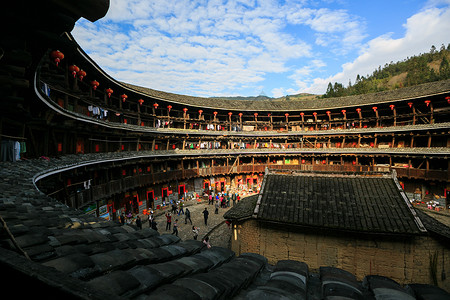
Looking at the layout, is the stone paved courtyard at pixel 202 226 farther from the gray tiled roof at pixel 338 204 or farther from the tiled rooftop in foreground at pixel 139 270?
the tiled rooftop in foreground at pixel 139 270

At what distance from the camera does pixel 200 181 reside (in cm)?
3419

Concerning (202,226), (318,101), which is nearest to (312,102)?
(318,101)

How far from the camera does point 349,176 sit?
14781 mm

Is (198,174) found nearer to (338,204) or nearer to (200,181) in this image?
(200,181)

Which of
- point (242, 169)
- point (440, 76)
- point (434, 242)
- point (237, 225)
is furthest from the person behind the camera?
point (440, 76)

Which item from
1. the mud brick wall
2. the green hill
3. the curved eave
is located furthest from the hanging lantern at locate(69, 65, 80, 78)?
the green hill

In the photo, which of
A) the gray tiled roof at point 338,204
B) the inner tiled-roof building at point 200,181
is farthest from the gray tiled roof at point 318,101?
the gray tiled roof at point 338,204

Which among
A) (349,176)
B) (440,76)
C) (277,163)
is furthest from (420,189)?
(440,76)

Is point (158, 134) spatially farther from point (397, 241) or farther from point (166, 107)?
point (397, 241)

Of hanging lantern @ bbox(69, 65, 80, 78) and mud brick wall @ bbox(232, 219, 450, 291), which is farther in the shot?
hanging lantern @ bbox(69, 65, 80, 78)

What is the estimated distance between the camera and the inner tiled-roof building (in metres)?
2.44

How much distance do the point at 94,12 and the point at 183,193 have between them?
3094cm

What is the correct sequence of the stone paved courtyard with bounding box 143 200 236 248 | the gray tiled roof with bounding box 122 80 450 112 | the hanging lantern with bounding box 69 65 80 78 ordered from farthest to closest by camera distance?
the gray tiled roof with bounding box 122 80 450 112
the stone paved courtyard with bounding box 143 200 236 248
the hanging lantern with bounding box 69 65 80 78

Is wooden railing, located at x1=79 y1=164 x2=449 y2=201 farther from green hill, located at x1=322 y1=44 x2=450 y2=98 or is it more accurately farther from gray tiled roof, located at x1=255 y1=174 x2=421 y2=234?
green hill, located at x1=322 y1=44 x2=450 y2=98
